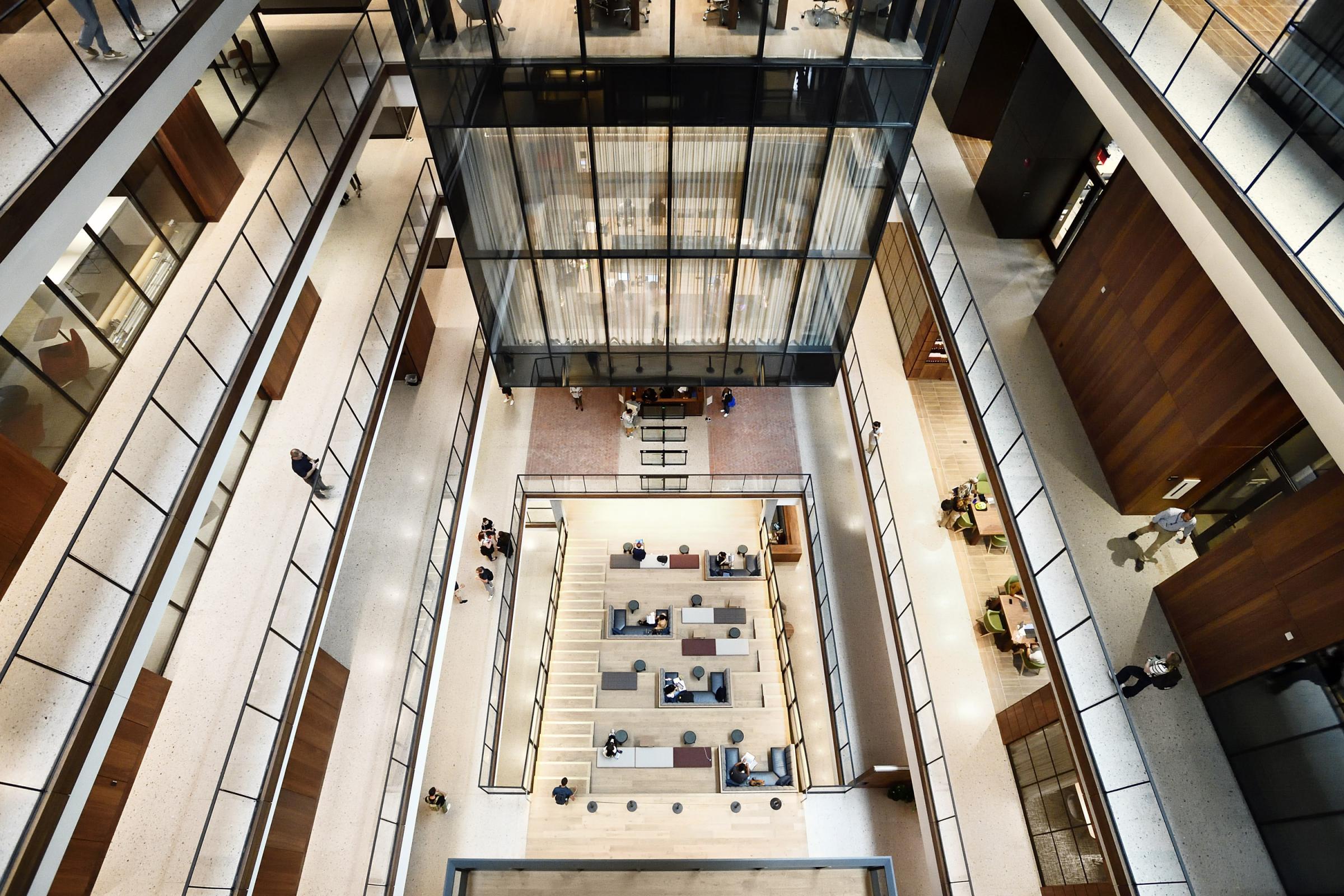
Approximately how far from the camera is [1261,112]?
Answer: 6.44 meters

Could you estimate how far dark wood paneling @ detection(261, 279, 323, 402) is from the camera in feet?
31.6

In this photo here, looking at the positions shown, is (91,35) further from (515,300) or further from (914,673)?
(914,673)

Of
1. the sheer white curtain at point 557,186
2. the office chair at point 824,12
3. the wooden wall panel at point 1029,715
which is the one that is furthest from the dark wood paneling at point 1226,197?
the sheer white curtain at point 557,186

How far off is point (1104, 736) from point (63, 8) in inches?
513

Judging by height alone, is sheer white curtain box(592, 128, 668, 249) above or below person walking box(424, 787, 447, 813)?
above

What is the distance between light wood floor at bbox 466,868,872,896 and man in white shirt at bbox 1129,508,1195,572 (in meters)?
6.40

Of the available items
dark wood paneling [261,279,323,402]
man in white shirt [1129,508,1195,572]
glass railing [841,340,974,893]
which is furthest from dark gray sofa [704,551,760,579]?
dark wood paneling [261,279,323,402]

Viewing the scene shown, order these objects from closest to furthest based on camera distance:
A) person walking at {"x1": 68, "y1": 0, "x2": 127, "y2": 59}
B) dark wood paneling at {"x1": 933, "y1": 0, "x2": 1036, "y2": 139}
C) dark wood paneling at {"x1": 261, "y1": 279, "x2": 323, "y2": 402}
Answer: person walking at {"x1": 68, "y1": 0, "x2": 127, "y2": 59}, dark wood paneling at {"x1": 261, "y1": 279, "x2": 323, "y2": 402}, dark wood paneling at {"x1": 933, "y1": 0, "x2": 1036, "y2": 139}

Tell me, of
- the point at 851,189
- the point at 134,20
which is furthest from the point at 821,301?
the point at 134,20

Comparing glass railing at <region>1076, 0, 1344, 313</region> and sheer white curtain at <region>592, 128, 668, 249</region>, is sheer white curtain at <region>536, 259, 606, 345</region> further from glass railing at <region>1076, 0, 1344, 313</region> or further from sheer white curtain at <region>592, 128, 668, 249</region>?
glass railing at <region>1076, 0, 1344, 313</region>

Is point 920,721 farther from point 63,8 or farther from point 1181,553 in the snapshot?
point 63,8

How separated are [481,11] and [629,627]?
11.5m

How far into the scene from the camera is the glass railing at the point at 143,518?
521 cm

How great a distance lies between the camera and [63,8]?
6727 millimetres
